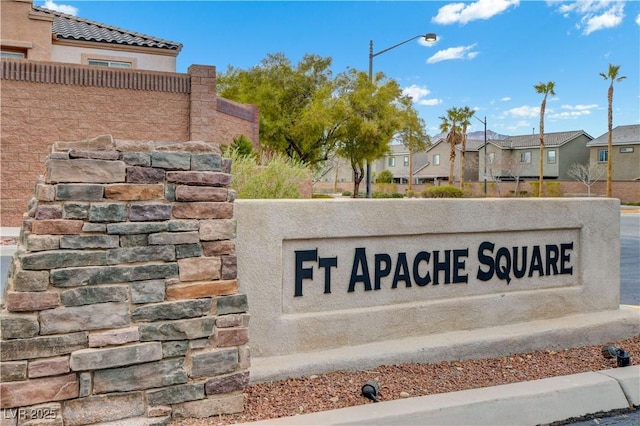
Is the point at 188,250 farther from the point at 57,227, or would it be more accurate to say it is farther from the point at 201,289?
the point at 57,227

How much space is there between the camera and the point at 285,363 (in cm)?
461

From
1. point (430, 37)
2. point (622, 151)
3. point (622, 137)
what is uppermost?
point (430, 37)

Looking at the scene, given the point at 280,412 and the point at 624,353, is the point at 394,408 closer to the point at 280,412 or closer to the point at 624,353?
the point at 280,412

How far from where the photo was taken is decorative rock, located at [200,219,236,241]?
3.86m

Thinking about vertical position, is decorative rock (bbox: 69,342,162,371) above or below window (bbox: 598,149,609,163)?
below

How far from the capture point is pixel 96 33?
23703 millimetres

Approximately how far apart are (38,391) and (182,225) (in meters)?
1.38

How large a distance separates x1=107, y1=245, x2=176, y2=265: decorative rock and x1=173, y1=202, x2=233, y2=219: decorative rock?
253mm

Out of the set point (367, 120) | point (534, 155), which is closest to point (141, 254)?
point (367, 120)

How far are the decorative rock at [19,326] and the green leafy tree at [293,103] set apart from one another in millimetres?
27721

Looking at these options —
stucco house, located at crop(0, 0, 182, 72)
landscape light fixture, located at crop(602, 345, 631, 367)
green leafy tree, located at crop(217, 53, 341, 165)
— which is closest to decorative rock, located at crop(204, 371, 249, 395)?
landscape light fixture, located at crop(602, 345, 631, 367)

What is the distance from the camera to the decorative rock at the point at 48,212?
3.45 metres

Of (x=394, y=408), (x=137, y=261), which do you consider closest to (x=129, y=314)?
(x=137, y=261)

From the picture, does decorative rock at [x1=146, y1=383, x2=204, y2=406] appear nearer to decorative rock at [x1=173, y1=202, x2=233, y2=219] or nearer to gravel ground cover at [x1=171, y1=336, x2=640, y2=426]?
gravel ground cover at [x1=171, y1=336, x2=640, y2=426]
